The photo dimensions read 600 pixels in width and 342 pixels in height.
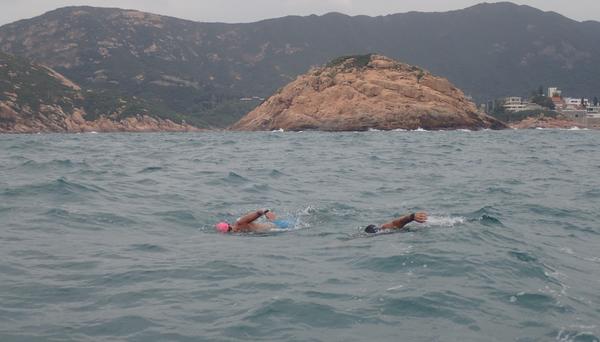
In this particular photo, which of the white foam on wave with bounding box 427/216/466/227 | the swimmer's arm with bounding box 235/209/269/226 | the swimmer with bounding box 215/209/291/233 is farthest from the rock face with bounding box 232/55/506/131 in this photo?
the swimmer's arm with bounding box 235/209/269/226

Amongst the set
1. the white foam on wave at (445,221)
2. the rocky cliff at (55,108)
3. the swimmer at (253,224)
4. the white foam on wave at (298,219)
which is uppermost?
the rocky cliff at (55,108)

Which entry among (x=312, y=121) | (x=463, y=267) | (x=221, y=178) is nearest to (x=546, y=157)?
(x=221, y=178)

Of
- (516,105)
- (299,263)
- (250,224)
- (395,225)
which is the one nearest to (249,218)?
(250,224)

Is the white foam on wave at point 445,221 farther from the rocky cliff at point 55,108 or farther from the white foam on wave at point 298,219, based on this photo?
the rocky cliff at point 55,108

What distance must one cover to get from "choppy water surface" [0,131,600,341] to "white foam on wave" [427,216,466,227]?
5cm

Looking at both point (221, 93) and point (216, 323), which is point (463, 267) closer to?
point (216, 323)

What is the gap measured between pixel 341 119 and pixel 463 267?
288 feet

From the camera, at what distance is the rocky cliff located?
9625cm

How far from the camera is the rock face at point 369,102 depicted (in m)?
96.5

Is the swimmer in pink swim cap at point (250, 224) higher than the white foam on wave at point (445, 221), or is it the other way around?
the swimmer in pink swim cap at point (250, 224)

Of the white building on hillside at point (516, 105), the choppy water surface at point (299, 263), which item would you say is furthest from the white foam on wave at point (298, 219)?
the white building on hillside at point (516, 105)

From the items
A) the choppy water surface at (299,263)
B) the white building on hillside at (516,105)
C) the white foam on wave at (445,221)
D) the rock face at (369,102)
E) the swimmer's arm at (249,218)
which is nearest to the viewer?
the choppy water surface at (299,263)

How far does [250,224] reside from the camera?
1526cm

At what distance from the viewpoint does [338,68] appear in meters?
112
